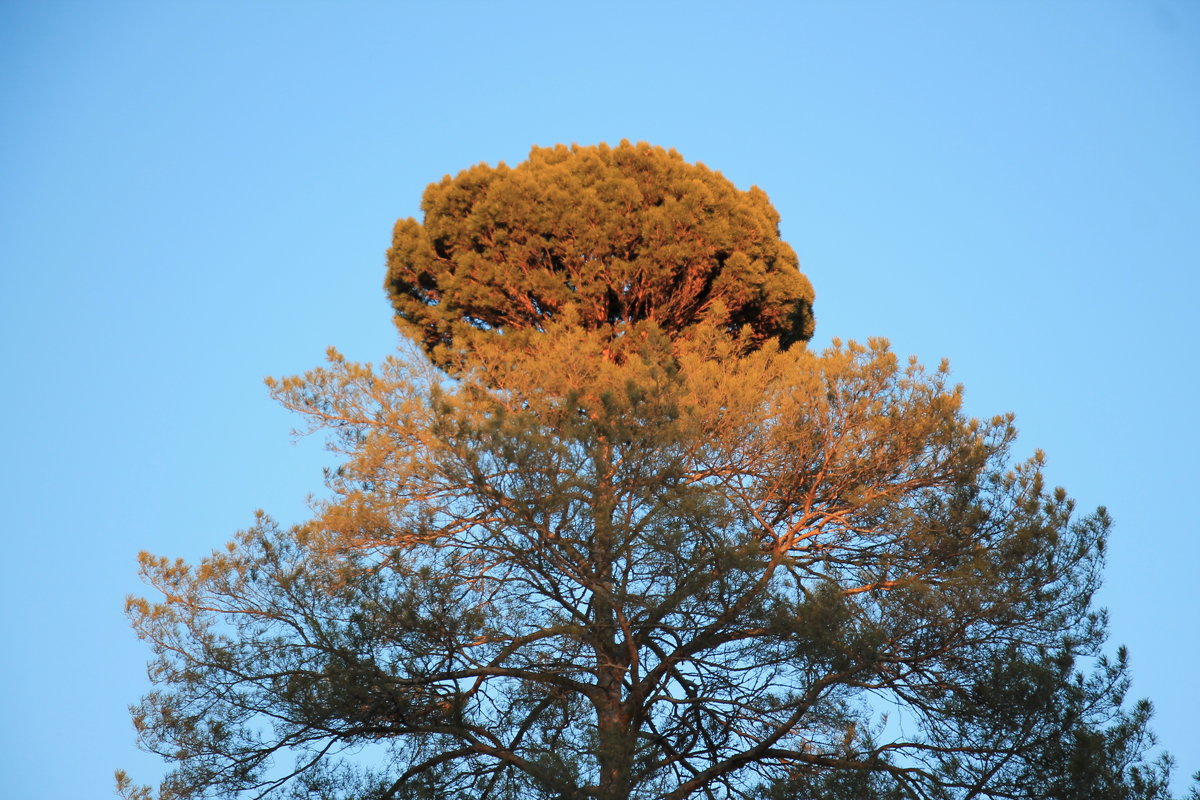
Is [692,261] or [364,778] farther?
[692,261]

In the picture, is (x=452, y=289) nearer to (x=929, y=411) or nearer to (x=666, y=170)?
(x=666, y=170)

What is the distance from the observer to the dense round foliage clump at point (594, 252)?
10.2 meters

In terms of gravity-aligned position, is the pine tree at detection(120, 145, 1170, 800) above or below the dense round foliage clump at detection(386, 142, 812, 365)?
below

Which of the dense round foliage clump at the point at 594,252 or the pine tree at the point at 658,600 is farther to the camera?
the dense round foliage clump at the point at 594,252

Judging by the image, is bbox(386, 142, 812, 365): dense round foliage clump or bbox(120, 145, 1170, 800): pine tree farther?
bbox(386, 142, 812, 365): dense round foliage clump

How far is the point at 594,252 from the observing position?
10.2m

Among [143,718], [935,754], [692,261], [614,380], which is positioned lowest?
[935,754]

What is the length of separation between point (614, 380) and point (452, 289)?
2105 mm

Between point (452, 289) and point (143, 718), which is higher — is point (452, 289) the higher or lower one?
the higher one

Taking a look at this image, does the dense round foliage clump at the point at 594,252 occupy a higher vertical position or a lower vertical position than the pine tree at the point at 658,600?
higher

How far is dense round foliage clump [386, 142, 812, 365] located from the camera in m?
10.2

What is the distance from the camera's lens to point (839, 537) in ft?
28.7

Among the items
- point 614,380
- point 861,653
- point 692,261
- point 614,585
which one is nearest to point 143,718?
point 614,585

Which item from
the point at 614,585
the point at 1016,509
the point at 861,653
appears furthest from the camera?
the point at 1016,509
